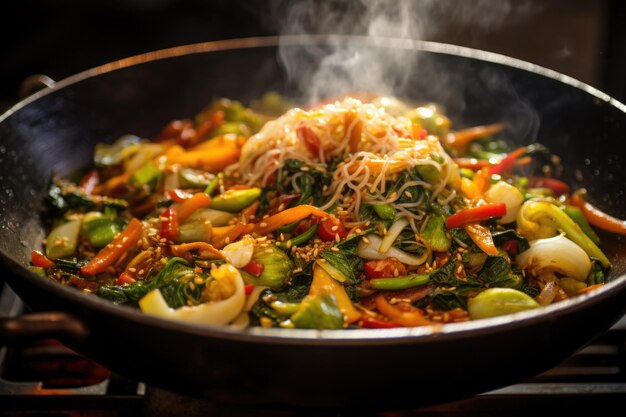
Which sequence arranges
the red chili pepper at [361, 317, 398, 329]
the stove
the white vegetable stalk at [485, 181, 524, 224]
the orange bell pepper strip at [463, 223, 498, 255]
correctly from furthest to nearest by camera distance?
the white vegetable stalk at [485, 181, 524, 224]
the orange bell pepper strip at [463, 223, 498, 255]
the stove
the red chili pepper at [361, 317, 398, 329]

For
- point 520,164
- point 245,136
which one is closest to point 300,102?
point 245,136

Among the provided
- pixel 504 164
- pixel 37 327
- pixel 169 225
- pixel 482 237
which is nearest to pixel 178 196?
pixel 169 225

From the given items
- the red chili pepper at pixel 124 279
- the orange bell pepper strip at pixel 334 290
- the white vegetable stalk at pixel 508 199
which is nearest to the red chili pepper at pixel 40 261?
the red chili pepper at pixel 124 279

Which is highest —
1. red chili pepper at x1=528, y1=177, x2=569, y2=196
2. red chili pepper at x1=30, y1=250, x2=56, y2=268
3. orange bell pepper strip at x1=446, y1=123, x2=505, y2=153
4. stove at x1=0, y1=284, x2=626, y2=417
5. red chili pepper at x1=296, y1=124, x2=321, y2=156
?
orange bell pepper strip at x1=446, y1=123, x2=505, y2=153

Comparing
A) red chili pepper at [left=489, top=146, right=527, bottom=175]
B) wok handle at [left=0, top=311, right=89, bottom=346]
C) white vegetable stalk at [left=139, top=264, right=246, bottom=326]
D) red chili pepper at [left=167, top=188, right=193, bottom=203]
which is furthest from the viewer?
red chili pepper at [left=489, top=146, right=527, bottom=175]

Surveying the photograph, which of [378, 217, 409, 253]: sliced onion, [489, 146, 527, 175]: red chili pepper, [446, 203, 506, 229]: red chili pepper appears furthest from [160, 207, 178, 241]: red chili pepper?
[489, 146, 527, 175]: red chili pepper

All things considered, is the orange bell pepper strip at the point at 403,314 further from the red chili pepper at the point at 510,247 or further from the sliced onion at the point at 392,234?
the red chili pepper at the point at 510,247

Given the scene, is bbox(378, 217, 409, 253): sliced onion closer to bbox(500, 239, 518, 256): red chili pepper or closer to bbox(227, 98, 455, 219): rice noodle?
bbox(227, 98, 455, 219): rice noodle
